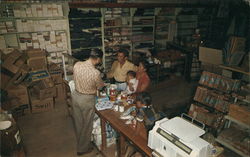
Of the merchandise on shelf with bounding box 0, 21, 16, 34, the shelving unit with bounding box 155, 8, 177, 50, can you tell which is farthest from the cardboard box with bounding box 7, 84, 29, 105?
the shelving unit with bounding box 155, 8, 177, 50

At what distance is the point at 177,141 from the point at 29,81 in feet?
13.0

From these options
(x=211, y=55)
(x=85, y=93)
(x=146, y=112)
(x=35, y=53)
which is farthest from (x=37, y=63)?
(x=211, y=55)

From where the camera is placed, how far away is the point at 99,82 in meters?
3.13

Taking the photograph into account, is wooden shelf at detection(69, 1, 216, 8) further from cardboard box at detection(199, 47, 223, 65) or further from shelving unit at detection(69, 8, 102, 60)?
cardboard box at detection(199, 47, 223, 65)

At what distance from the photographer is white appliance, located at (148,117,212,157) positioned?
6.35 ft

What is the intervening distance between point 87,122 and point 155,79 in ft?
11.0

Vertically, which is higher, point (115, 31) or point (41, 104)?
point (115, 31)

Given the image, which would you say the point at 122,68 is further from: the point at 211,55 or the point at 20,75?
the point at 20,75

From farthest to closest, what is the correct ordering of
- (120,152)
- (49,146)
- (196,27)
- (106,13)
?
(196,27) → (106,13) → (49,146) → (120,152)

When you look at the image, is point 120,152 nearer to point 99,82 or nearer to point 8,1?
point 99,82

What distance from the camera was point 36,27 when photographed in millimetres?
4945

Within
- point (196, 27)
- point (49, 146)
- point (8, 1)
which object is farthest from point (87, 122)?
point (196, 27)

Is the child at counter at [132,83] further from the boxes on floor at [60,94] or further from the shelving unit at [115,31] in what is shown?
the shelving unit at [115,31]

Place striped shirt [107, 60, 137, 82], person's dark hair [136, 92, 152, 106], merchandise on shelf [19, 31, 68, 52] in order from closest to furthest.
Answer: person's dark hair [136, 92, 152, 106] < striped shirt [107, 60, 137, 82] < merchandise on shelf [19, 31, 68, 52]
